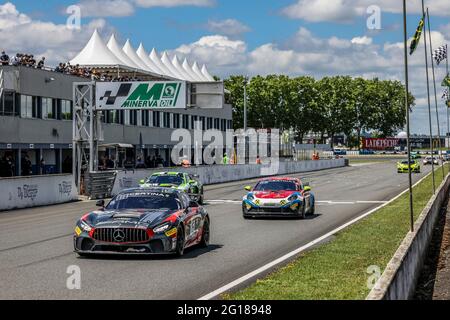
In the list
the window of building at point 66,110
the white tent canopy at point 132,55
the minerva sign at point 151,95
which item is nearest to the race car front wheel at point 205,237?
the minerva sign at point 151,95

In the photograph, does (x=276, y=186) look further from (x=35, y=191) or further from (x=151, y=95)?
(x=151, y=95)

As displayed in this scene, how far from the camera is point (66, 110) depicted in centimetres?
5253

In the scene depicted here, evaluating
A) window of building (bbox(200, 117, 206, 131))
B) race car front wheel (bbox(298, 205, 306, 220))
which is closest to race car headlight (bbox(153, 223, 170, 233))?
race car front wheel (bbox(298, 205, 306, 220))

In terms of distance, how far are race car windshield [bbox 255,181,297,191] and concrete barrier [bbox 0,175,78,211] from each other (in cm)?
984

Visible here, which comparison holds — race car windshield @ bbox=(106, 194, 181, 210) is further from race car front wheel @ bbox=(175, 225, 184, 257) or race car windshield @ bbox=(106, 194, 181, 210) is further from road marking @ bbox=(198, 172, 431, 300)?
road marking @ bbox=(198, 172, 431, 300)

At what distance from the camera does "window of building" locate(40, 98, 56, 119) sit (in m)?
49.1

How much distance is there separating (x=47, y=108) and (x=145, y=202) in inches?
1399

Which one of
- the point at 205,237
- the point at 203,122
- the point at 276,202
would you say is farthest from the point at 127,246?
the point at 203,122

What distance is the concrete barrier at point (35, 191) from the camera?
29.3m

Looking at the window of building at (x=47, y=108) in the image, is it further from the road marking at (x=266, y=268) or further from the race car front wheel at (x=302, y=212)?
the road marking at (x=266, y=268)

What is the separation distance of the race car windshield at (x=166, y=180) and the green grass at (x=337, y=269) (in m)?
10.4

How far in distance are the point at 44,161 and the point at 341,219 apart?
28.7m
